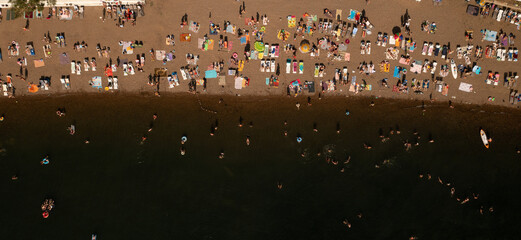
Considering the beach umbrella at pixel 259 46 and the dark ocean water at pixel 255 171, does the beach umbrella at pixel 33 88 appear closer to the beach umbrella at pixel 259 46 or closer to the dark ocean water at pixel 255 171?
the dark ocean water at pixel 255 171

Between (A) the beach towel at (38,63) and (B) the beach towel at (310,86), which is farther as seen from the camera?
(B) the beach towel at (310,86)

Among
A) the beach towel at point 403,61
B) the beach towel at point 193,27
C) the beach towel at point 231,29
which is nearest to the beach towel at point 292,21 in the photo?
the beach towel at point 231,29

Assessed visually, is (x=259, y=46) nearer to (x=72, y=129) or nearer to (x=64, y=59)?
(x=64, y=59)

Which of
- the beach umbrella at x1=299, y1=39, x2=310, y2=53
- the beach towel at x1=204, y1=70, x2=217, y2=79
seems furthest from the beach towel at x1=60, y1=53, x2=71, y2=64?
the beach umbrella at x1=299, y1=39, x2=310, y2=53

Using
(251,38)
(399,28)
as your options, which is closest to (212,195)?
(251,38)

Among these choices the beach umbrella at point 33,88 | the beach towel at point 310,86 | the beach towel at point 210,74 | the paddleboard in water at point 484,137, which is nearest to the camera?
the beach umbrella at point 33,88

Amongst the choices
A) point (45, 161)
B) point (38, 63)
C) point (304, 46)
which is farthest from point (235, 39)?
point (45, 161)
